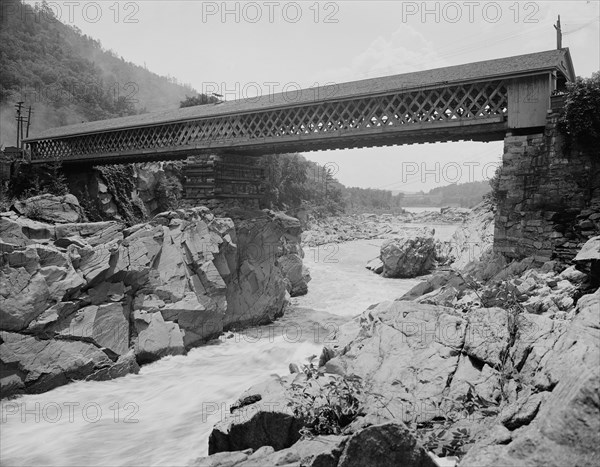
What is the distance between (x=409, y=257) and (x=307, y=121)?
671 inches

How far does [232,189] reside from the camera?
21.4m

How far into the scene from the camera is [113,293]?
1488 cm

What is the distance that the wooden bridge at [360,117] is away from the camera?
44.9 feet

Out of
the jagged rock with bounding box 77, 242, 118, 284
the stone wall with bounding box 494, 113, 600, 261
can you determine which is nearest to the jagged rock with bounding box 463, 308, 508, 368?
the stone wall with bounding box 494, 113, 600, 261

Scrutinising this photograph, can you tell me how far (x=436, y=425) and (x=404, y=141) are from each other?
12.5 meters

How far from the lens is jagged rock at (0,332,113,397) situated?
11828 mm

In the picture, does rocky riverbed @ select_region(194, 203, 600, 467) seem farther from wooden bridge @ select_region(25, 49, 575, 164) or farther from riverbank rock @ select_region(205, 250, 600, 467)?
wooden bridge @ select_region(25, 49, 575, 164)

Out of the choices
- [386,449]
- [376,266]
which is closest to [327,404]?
[386,449]

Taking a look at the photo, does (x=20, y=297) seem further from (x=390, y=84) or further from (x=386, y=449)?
(x=390, y=84)

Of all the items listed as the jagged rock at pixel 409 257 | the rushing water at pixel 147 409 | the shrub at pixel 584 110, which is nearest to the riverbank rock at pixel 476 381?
the rushing water at pixel 147 409

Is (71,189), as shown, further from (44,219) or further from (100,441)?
(100,441)

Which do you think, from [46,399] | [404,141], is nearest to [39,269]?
[46,399]

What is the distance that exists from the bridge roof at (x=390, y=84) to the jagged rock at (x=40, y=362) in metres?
11.5
